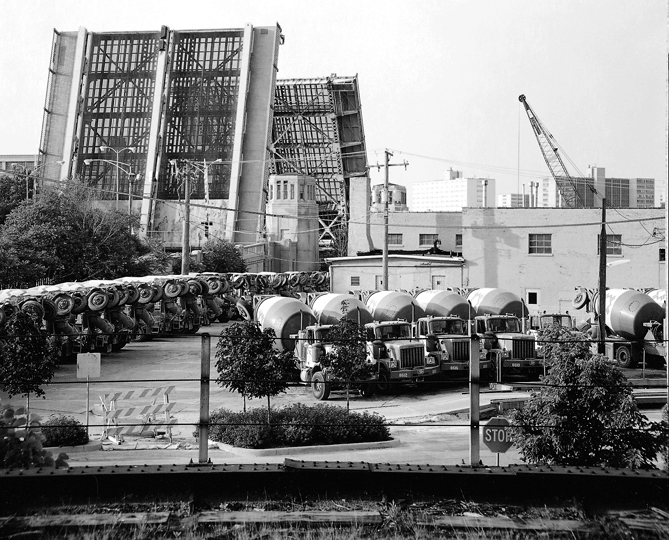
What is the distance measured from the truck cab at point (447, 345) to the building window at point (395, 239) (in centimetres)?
4007

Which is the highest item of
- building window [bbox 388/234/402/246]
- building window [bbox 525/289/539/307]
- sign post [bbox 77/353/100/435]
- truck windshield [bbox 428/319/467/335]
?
building window [bbox 388/234/402/246]

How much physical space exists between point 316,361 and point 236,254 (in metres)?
53.0

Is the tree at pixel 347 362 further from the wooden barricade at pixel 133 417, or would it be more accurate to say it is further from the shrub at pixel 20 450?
the shrub at pixel 20 450

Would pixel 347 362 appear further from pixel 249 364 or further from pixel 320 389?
pixel 249 364

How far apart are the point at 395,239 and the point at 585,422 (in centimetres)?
5965

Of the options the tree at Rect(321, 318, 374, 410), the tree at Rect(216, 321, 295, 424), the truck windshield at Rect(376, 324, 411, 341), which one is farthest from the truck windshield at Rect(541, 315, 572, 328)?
the tree at Rect(216, 321, 295, 424)

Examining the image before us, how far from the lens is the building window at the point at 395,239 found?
226 ft

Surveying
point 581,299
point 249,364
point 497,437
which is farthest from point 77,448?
point 581,299

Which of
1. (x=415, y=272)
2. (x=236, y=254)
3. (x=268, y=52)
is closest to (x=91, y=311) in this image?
(x=415, y=272)

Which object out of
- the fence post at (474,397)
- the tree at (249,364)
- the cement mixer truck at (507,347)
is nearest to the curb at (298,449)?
the tree at (249,364)

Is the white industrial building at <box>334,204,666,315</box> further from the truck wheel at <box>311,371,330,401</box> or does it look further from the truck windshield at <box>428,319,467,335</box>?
the truck wheel at <box>311,371,330,401</box>

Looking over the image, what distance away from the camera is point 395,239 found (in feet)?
226

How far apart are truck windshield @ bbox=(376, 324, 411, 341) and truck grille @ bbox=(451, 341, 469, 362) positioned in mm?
1570

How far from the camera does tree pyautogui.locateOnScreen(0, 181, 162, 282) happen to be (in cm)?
4306
